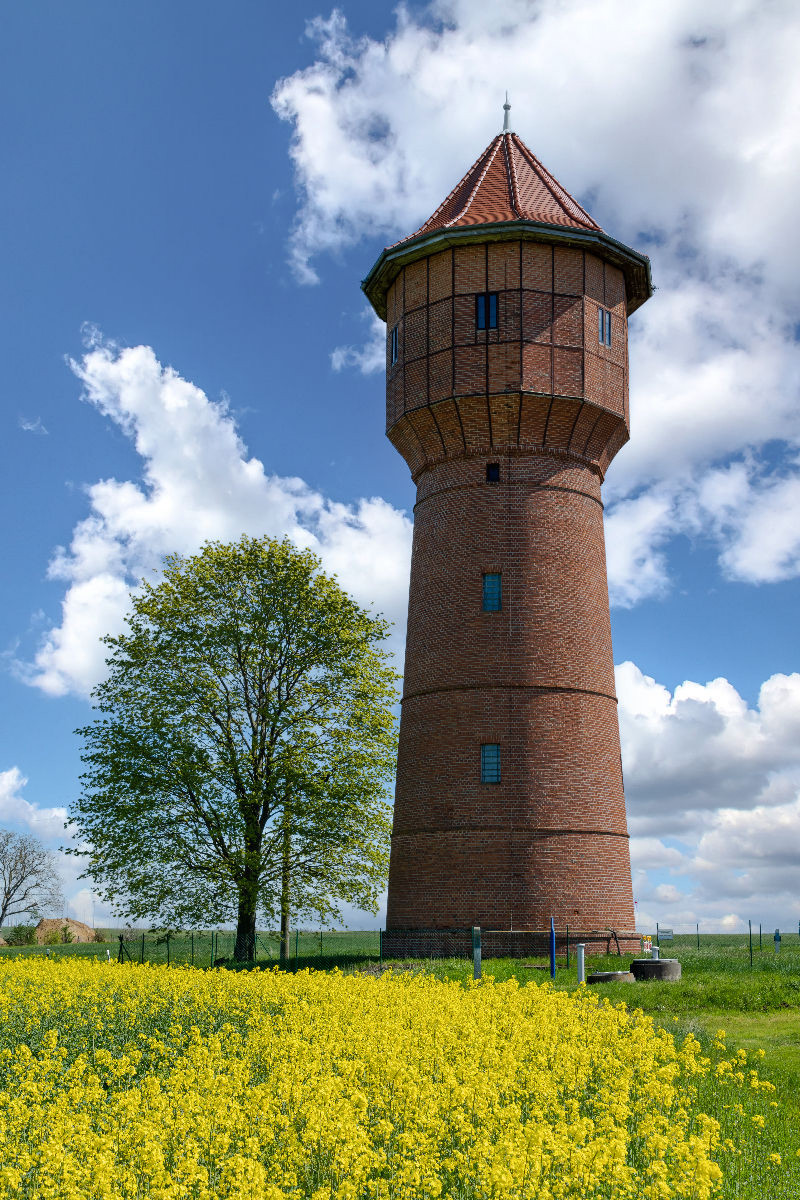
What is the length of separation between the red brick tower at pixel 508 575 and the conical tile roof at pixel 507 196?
11 centimetres

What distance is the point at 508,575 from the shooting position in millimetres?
23859

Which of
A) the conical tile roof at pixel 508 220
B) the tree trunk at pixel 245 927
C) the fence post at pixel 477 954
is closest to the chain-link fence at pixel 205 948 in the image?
the tree trunk at pixel 245 927

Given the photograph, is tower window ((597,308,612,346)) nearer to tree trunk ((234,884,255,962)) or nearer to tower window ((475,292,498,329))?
tower window ((475,292,498,329))

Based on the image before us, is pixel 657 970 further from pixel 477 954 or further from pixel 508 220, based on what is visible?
pixel 508 220

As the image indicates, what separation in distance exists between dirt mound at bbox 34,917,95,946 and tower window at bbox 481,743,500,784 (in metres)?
33.4


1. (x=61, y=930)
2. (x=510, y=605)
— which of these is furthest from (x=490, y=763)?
(x=61, y=930)

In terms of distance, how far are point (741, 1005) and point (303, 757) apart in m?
14.1

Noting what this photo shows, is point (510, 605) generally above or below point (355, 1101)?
above

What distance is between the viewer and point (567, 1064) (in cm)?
936

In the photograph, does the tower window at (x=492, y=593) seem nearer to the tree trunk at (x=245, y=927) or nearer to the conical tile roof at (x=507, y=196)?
the conical tile roof at (x=507, y=196)

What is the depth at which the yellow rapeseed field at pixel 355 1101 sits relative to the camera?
6395 mm

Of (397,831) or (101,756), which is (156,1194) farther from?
(101,756)

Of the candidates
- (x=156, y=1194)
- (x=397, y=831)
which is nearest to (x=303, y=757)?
(x=397, y=831)

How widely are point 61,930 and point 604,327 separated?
38.5 meters
